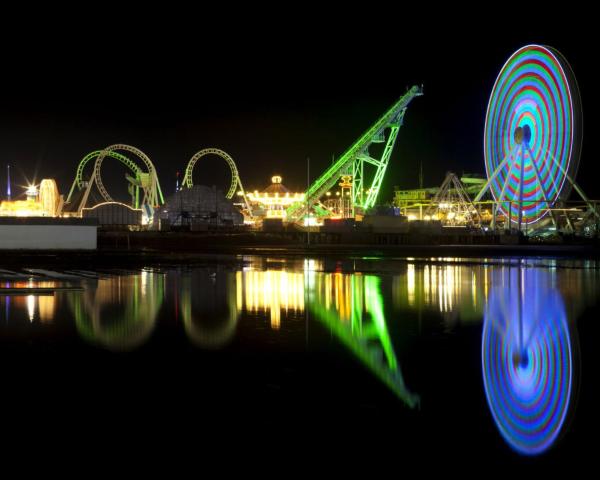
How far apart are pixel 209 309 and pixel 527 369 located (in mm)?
7225

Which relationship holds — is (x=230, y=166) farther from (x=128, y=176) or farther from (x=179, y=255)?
(x=179, y=255)

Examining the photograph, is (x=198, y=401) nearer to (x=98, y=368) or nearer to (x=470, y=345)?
(x=98, y=368)

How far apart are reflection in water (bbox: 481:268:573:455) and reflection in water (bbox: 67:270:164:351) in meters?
A: 4.98

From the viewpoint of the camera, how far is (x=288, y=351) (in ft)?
30.5

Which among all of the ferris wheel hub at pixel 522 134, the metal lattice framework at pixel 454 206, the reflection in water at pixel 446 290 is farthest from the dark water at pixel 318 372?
the metal lattice framework at pixel 454 206

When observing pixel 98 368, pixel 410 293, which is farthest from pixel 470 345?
pixel 410 293

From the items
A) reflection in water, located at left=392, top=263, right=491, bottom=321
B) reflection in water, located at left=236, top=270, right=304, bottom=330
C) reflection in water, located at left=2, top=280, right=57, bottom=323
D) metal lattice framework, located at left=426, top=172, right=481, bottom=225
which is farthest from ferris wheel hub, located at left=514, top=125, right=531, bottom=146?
reflection in water, located at left=2, top=280, right=57, bottom=323

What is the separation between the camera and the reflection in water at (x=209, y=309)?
10.5m

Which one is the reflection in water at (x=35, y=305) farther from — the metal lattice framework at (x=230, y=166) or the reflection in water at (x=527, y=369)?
the metal lattice framework at (x=230, y=166)

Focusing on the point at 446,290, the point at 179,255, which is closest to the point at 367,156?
the point at 179,255

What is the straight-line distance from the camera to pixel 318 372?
7961mm

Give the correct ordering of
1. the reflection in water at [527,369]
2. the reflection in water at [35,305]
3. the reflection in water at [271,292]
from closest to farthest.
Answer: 1. the reflection in water at [527,369]
2. the reflection in water at [35,305]
3. the reflection in water at [271,292]

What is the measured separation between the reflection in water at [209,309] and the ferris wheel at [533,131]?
40653 millimetres

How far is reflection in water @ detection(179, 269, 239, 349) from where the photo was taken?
34.3ft
